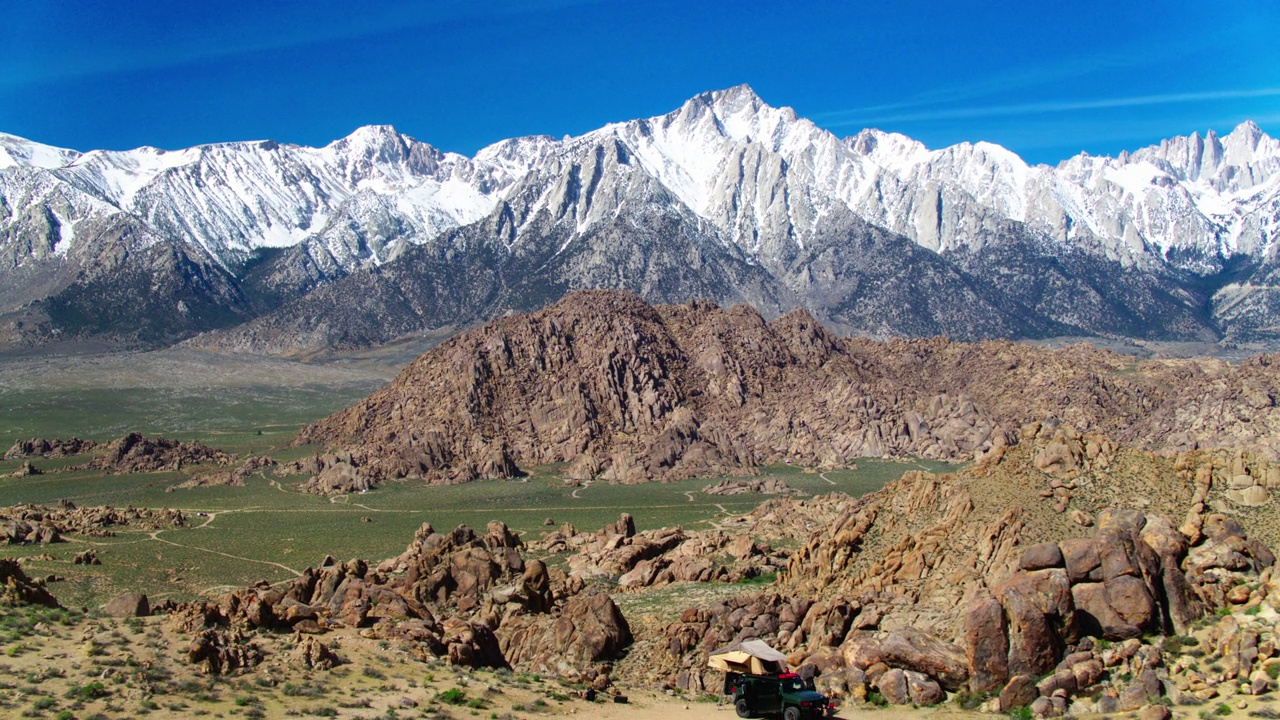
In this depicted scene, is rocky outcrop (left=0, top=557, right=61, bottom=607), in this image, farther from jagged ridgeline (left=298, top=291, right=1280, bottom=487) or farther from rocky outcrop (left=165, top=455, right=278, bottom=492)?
rocky outcrop (left=165, top=455, right=278, bottom=492)

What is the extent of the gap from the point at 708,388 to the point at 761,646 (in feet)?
321

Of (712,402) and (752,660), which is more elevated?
(712,402)

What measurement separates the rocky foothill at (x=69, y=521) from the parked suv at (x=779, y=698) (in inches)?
2148

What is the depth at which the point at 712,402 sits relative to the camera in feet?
417

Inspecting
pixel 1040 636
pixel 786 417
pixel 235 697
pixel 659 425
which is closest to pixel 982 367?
pixel 786 417

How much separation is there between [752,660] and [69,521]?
198 feet

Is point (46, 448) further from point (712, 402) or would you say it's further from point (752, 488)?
point (752, 488)

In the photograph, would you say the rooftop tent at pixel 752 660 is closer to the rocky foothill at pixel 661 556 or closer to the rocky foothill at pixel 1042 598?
the rocky foothill at pixel 1042 598

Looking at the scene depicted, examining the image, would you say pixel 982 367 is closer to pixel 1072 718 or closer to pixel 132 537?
pixel 132 537

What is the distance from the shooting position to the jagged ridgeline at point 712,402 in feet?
363

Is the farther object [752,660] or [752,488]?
[752,488]

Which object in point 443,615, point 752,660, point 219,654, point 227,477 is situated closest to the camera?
point 219,654

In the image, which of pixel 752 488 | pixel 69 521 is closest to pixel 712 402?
pixel 752 488

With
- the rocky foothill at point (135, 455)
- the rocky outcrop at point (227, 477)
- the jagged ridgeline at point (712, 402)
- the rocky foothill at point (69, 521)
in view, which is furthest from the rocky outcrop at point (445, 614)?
the rocky foothill at point (135, 455)
